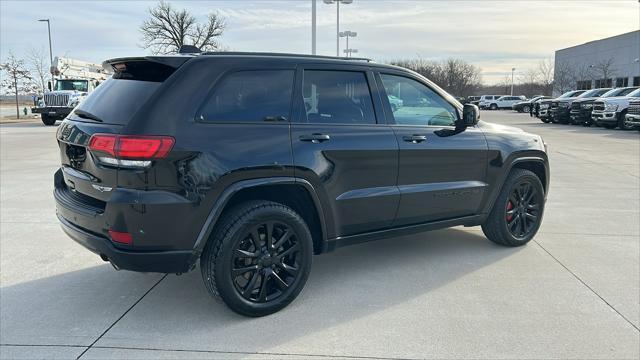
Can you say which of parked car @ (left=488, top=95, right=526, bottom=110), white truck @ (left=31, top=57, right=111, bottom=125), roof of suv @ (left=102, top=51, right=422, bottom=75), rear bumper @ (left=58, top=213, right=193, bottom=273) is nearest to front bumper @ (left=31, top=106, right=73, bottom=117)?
white truck @ (left=31, top=57, right=111, bottom=125)

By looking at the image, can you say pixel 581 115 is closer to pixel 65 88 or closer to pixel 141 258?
pixel 141 258

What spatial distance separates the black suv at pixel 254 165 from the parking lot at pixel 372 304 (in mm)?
402

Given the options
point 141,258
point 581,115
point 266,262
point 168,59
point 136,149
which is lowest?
point 266,262

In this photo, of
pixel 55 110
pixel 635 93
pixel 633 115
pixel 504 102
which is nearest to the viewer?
pixel 633 115

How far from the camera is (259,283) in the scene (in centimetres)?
360

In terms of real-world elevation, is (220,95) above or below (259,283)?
above

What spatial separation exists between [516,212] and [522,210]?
0.30 ft

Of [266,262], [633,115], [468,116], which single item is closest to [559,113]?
[633,115]

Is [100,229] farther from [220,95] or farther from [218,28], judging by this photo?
[218,28]

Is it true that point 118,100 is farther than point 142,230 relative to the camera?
Yes

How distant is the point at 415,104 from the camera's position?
4496 millimetres

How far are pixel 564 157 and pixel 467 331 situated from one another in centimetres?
1077

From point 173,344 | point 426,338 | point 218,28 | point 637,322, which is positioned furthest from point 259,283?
point 218,28

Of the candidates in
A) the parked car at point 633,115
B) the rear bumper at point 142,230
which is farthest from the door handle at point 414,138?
the parked car at point 633,115
